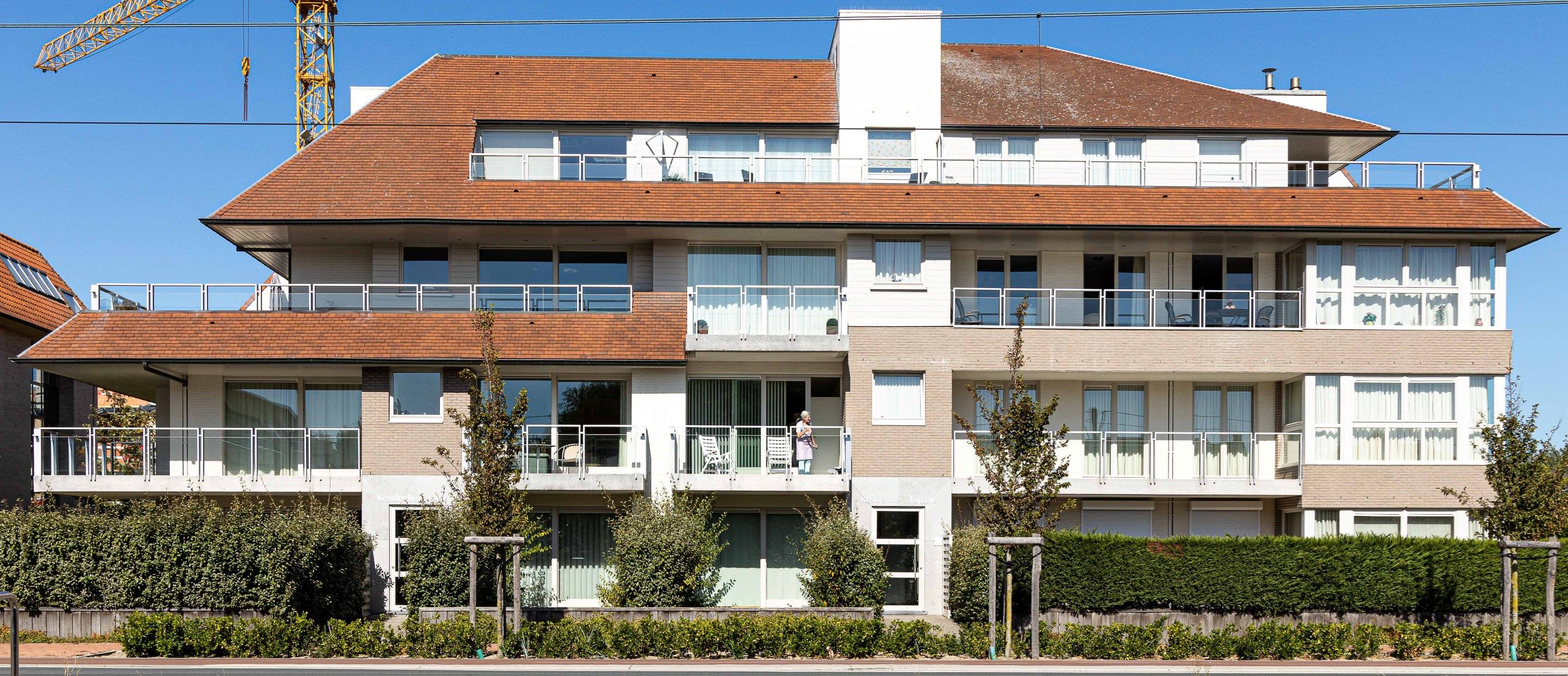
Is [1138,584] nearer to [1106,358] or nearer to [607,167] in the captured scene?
[1106,358]

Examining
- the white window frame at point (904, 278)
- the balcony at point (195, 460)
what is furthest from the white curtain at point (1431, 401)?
the balcony at point (195, 460)

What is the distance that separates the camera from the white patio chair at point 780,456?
24.4 metres

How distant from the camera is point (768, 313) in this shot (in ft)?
82.7

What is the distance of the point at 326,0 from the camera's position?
2694 inches

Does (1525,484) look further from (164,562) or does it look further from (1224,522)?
(164,562)

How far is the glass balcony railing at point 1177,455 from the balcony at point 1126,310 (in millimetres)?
2361

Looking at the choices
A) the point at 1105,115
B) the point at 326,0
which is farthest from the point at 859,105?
the point at 326,0

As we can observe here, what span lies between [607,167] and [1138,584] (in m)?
14.3

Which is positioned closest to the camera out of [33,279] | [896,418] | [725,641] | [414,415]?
[725,641]

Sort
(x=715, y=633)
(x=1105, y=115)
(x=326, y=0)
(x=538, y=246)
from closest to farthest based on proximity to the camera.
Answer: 1. (x=715, y=633)
2. (x=538, y=246)
3. (x=1105, y=115)
4. (x=326, y=0)

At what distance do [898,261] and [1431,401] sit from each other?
11.5 meters

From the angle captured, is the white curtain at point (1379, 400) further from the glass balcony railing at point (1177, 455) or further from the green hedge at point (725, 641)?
the green hedge at point (725, 641)

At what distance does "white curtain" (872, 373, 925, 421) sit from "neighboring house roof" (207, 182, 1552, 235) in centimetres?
327

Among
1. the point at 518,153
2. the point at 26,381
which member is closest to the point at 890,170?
the point at 518,153
